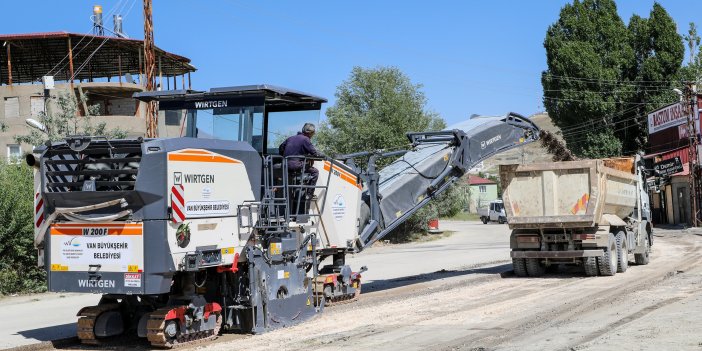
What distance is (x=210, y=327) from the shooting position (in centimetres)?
1099

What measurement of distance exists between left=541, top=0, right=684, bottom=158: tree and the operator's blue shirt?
1842 inches

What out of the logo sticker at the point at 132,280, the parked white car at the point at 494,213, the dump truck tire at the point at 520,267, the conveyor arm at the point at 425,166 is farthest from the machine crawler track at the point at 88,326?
the parked white car at the point at 494,213

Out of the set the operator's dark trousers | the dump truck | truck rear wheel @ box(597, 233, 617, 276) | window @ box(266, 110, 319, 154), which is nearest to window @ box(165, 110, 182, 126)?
window @ box(266, 110, 319, 154)

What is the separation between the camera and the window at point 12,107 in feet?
139

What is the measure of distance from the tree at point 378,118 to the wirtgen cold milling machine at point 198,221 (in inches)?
1049

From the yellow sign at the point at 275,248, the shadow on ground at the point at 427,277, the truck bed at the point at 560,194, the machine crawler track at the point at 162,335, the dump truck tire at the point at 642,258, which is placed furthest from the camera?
the dump truck tire at the point at 642,258

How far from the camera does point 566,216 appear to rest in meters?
17.9

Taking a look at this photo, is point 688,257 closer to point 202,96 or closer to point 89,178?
point 202,96

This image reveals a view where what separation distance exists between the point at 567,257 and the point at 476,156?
344 centimetres

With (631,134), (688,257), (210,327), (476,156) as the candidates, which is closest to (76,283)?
(210,327)

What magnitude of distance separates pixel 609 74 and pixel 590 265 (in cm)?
4087

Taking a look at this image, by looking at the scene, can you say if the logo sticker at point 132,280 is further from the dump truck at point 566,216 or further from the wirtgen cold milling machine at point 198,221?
the dump truck at point 566,216

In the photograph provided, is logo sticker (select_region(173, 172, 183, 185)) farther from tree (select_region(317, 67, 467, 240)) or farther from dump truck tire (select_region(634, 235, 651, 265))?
tree (select_region(317, 67, 467, 240))

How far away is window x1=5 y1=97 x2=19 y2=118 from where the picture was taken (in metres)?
42.3
